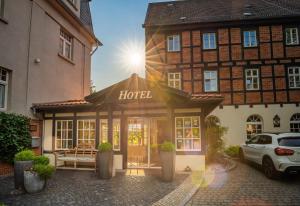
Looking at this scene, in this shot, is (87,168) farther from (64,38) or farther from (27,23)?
(64,38)

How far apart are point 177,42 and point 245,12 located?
540cm

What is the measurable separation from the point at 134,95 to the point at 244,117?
9543mm

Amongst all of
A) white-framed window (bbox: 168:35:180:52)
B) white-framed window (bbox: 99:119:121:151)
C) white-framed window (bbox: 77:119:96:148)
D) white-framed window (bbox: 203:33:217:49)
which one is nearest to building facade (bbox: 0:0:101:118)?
white-framed window (bbox: 77:119:96:148)

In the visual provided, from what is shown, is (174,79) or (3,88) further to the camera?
(174,79)

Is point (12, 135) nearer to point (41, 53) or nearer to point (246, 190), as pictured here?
point (41, 53)

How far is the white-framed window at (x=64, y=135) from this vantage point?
36.2ft

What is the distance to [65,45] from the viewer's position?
45.7 feet

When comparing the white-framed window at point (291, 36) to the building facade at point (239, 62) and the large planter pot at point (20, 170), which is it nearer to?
the building facade at point (239, 62)

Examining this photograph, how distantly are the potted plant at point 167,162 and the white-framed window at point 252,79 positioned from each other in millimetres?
10105

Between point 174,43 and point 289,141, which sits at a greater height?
point 174,43

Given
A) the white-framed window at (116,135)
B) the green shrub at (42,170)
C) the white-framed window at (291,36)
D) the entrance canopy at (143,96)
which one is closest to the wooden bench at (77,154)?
the white-framed window at (116,135)

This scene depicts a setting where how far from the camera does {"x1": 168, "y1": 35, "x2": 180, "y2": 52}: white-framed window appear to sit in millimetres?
17252

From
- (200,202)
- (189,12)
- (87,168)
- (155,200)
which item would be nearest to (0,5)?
(87,168)

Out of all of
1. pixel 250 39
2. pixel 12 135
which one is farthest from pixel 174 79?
pixel 12 135
